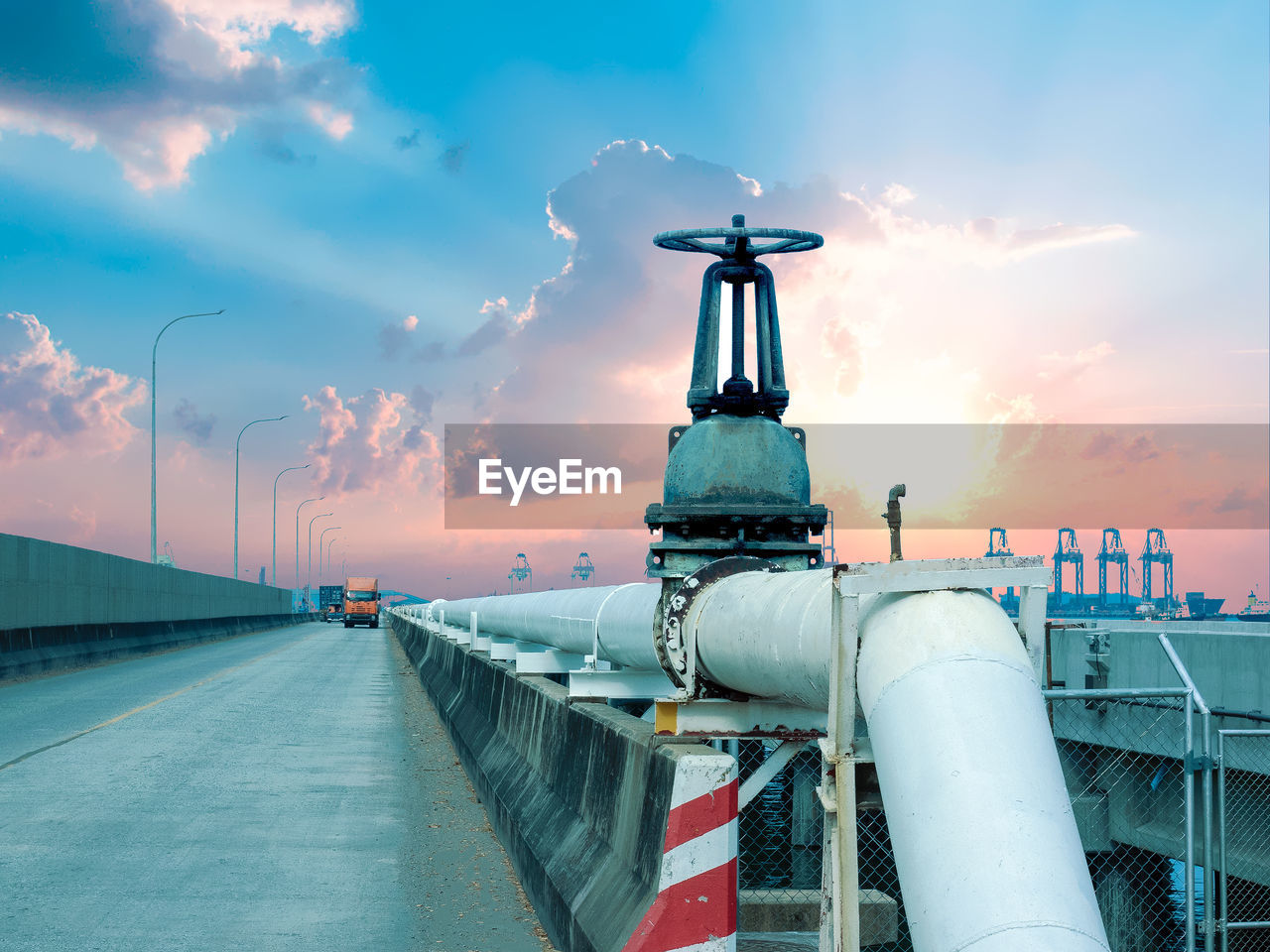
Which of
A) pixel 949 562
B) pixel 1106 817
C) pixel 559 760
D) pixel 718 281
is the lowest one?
pixel 1106 817

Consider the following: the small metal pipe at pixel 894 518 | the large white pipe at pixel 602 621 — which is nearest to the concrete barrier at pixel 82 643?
the large white pipe at pixel 602 621

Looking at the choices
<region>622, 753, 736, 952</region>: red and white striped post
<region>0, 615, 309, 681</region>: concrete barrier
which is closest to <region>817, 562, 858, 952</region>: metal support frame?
<region>622, 753, 736, 952</region>: red and white striped post

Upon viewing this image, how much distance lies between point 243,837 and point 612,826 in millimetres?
4988

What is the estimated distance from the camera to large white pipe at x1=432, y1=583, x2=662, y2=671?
874 cm

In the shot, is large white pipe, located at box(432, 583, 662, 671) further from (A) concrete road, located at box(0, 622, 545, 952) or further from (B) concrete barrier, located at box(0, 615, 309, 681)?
(B) concrete barrier, located at box(0, 615, 309, 681)

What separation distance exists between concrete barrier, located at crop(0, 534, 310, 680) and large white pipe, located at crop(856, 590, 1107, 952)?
27.3m

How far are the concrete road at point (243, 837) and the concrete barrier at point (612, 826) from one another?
1.38 feet

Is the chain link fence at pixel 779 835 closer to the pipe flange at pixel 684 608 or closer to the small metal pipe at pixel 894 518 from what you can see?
the pipe flange at pixel 684 608

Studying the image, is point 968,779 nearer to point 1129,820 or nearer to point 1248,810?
point 1248,810

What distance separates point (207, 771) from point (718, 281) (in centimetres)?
712

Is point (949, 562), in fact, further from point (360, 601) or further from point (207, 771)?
point (360, 601)

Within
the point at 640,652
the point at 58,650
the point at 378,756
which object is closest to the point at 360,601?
the point at 58,650

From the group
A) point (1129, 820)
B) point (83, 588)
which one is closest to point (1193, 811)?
point (1129, 820)

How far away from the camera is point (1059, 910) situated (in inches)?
118
